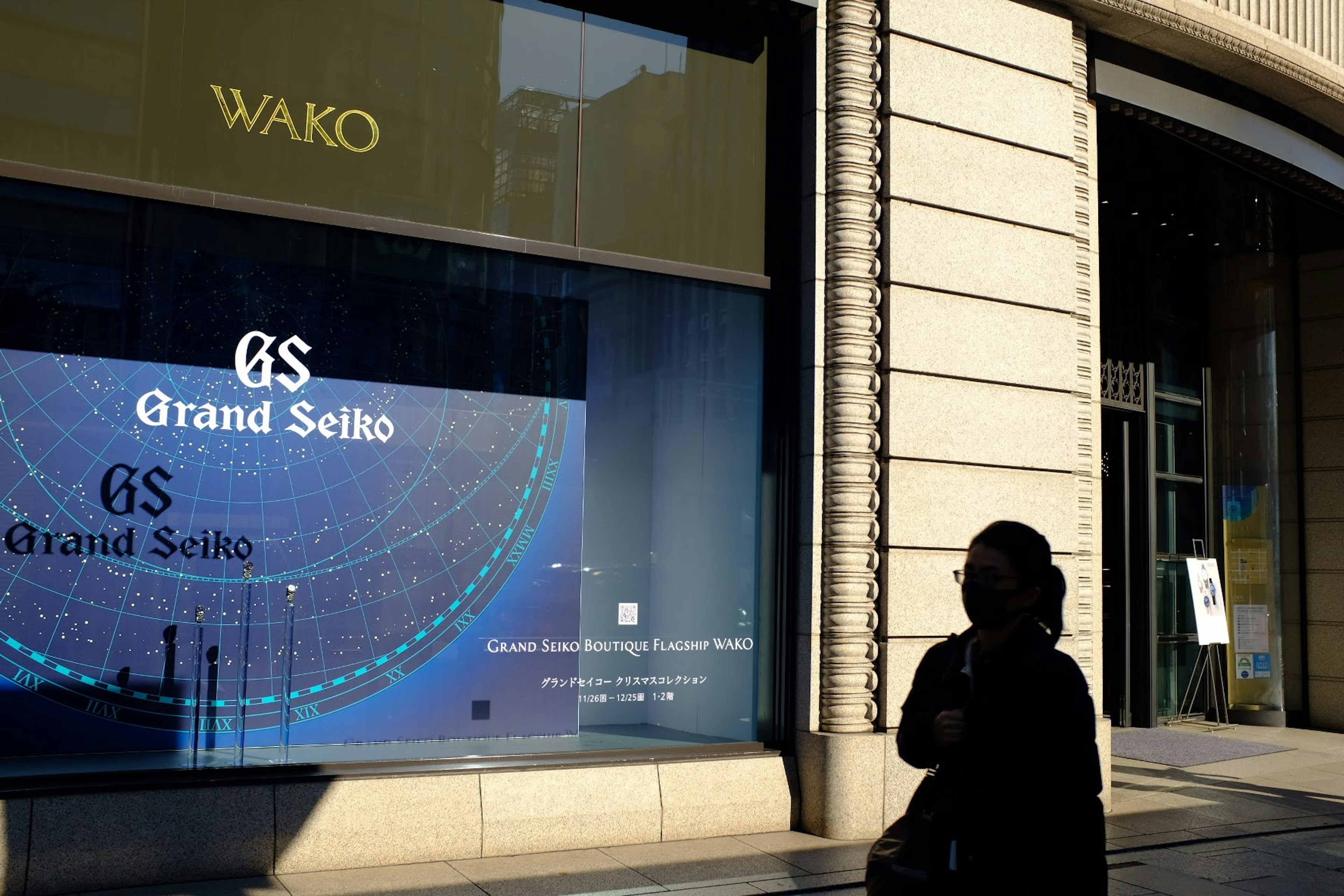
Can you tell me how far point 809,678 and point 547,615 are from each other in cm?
176

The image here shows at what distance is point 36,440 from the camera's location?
662 cm

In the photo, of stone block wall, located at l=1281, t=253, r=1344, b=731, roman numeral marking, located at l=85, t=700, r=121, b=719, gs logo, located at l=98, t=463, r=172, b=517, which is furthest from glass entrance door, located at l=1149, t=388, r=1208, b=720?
roman numeral marking, located at l=85, t=700, r=121, b=719

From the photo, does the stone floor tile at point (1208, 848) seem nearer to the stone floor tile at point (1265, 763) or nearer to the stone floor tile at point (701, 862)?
the stone floor tile at point (701, 862)

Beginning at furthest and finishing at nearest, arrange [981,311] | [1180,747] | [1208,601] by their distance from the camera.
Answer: [1208,601] → [1180,747] → [981,311]

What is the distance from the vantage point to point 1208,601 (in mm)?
14195

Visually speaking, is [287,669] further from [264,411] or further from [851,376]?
[851,376]

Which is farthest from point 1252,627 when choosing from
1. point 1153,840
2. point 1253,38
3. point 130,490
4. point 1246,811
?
point 130,490

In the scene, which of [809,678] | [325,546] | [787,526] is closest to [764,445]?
[787,526]

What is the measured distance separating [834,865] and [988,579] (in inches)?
A: 169

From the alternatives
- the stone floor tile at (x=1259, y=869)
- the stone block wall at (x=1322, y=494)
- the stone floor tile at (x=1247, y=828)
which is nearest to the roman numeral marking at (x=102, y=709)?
the stone floor tile at (x=1259, y=869)

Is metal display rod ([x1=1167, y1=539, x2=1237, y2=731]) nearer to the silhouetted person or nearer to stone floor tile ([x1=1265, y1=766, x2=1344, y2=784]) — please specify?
stone floor tile ([x1=1265, y1=766, x2=1344, y2=784])

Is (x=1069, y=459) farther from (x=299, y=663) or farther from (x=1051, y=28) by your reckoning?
(x=299, y=663)

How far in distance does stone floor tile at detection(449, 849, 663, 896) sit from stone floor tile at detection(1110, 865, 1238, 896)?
275cm

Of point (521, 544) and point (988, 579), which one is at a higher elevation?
point (521, 544)
